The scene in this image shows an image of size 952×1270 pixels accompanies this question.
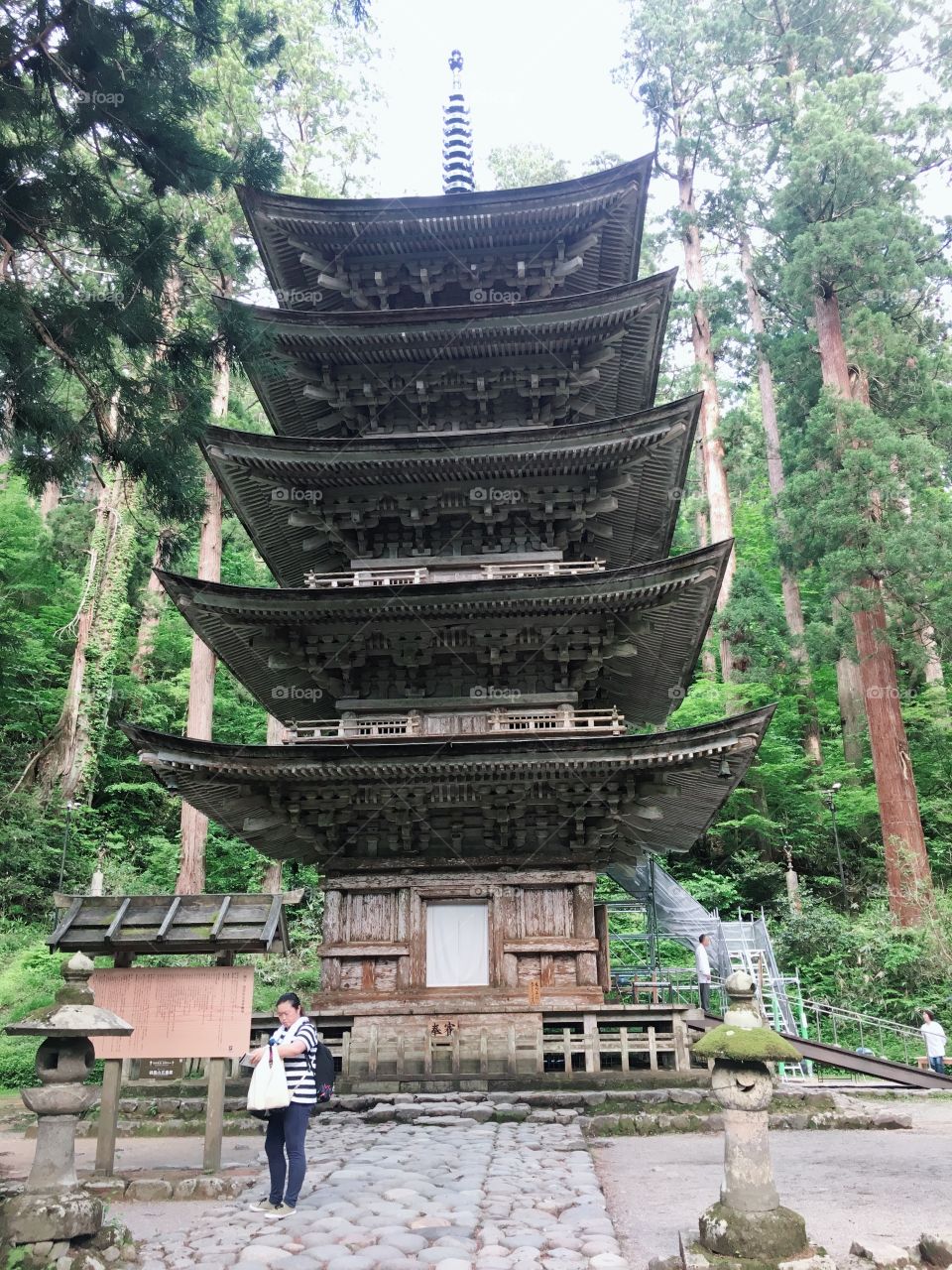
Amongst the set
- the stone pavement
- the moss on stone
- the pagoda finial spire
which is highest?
the pagoda finial spire

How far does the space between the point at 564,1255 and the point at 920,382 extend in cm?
2553

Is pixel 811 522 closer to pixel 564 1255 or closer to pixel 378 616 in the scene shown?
pixel 378 616

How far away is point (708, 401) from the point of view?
32438 mm

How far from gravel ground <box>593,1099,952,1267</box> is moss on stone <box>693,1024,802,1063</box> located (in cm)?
101

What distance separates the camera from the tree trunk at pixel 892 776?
19.9 metres

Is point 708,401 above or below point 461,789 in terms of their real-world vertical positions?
above

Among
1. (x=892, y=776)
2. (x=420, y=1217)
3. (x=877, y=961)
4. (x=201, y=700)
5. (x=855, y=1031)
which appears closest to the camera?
(x=420, y=1217)

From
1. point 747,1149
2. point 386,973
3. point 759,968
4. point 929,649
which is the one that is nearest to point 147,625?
point 386,973

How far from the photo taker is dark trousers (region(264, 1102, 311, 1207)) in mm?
6109

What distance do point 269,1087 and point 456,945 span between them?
22.2ft

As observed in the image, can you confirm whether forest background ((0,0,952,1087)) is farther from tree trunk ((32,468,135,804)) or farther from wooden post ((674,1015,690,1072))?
wooden post ((674,1015,690,1072))

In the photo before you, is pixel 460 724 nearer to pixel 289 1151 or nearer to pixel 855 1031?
pixel 289 1151

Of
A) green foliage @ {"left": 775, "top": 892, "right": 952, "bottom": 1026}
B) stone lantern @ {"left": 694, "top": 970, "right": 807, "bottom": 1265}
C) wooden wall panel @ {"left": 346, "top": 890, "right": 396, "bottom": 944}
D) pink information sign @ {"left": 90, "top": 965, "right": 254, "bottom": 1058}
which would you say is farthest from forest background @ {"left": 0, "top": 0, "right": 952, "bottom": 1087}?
stone lantern @ {"left": 694, "top": 970, "right": 807, "bottom": 1265}

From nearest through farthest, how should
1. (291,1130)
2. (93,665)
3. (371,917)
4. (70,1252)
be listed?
(70,1252) → (291,1130) → (371,917) → (93,665)
